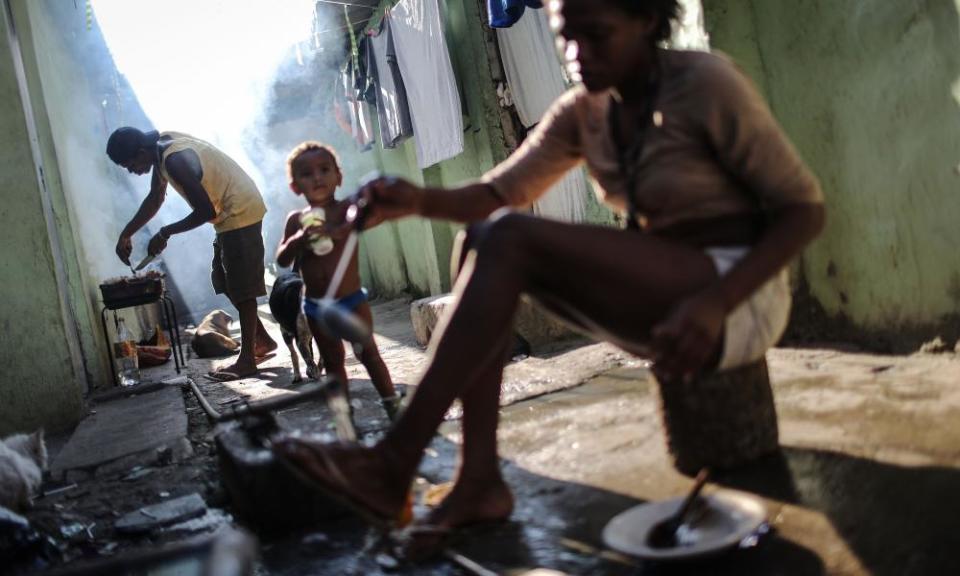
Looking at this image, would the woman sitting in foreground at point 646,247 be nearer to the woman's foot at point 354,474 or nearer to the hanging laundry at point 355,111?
the woman's foot at point 354,474

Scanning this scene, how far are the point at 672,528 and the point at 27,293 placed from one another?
5.53 metres

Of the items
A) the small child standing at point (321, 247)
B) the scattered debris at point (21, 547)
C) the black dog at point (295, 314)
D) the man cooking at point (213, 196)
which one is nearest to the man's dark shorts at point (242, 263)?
the man cooking at point (213, 196)

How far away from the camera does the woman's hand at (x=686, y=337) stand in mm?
1795

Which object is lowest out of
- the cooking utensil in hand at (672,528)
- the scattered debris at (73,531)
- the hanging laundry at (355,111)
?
the scattered debris at (73,531)

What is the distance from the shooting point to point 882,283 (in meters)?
4.11

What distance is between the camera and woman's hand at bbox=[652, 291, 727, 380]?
1.79 m

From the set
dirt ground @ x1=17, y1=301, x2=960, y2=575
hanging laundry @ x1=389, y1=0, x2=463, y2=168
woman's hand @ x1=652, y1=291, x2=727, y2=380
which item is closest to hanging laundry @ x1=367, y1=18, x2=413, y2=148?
hanging laundry @ x1=389, y1=0, x2=463, y2=168

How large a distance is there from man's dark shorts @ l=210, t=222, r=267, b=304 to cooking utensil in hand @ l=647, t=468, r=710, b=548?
5.39 m

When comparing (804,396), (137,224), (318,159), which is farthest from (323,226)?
(137,224)

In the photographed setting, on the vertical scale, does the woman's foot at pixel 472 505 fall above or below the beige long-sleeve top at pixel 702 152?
below

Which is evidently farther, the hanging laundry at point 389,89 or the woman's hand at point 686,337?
the hanging laundry at point 389,89

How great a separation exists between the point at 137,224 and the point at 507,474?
5445 mm

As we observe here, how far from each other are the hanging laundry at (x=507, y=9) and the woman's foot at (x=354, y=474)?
4.81 m

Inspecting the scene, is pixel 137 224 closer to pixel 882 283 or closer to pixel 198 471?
pixel 198 471
